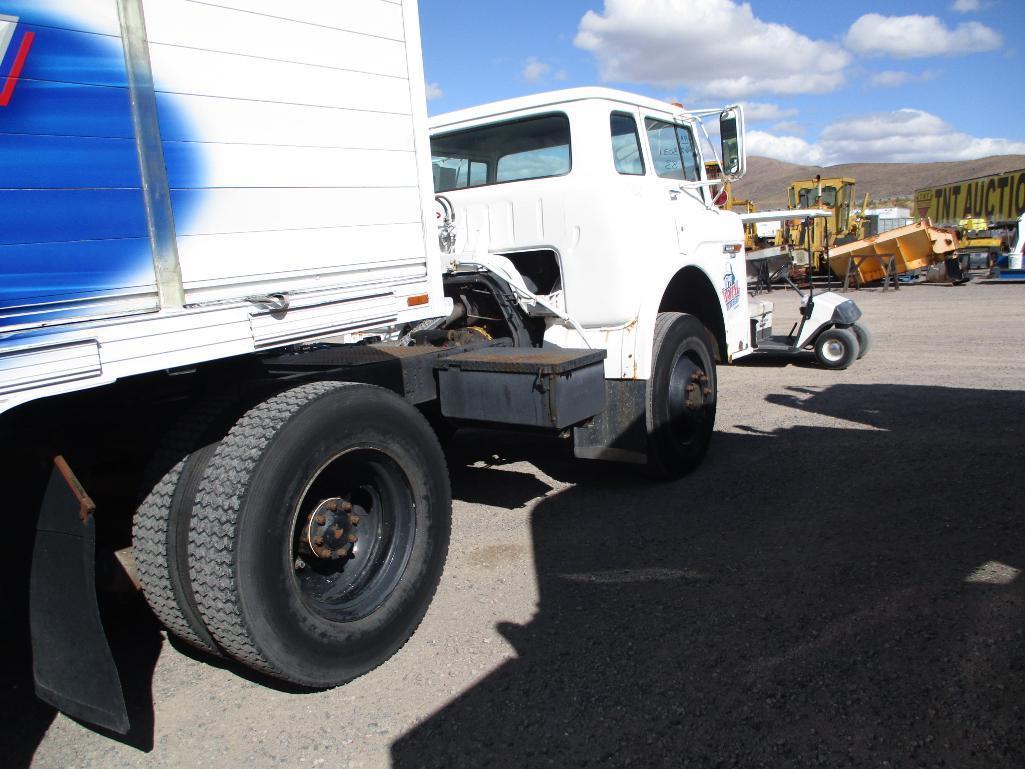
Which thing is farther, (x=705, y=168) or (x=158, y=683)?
(x=705, y=168)

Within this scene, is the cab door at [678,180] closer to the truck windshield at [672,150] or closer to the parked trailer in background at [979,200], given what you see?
the truck windshield at [672,150]

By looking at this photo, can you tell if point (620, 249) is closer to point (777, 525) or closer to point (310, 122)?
point (777, 525)

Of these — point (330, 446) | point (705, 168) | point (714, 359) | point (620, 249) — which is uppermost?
point (705, 168)

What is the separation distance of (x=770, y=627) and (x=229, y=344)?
2420mm

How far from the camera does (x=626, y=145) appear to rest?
16.4 feet

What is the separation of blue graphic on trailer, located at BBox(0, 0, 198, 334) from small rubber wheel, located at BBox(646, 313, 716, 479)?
3.22 m

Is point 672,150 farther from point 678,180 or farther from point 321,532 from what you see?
point 321,532

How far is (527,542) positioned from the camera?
4250 millimetres

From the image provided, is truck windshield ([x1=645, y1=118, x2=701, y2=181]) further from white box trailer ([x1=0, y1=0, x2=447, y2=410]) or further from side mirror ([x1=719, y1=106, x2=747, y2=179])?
white box trailer ([x1=0, y1=0, x2=447, y2=410])

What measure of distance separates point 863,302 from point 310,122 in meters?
16.9

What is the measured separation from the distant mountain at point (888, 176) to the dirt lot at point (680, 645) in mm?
74273

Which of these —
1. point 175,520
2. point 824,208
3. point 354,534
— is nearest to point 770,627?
point 354,534

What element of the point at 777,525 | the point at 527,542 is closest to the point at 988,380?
the point at 777,525

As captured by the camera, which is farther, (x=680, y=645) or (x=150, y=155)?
(x=680, y=645)
